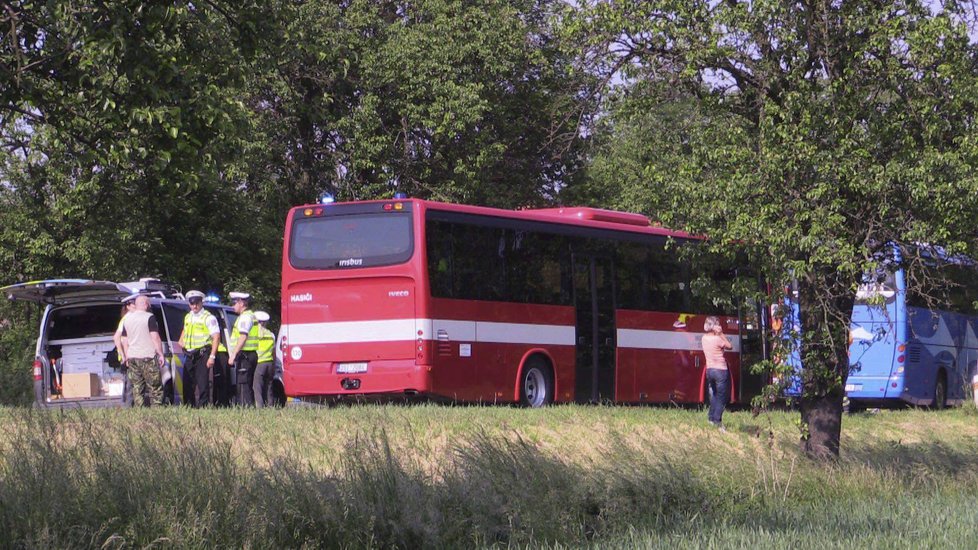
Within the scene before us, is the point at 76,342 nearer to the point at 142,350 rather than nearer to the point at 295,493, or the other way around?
the point at 142,350

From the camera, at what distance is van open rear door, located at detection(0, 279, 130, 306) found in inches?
734

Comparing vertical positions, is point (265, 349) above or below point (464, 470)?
above

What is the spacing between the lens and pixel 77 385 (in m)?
18.9

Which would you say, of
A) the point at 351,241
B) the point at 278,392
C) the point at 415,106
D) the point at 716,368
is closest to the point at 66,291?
the point at 351,241

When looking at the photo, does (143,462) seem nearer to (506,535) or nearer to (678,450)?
(506,535)

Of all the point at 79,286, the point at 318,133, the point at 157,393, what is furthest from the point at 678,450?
the point at 318,133

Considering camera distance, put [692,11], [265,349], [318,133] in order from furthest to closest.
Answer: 1. [318,133]
2. [265,349]
3. [692,11]

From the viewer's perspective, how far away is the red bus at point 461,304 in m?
19.1

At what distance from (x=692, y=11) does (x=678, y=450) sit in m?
4.94

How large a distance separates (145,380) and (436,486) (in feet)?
25.1

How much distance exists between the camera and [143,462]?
10.0 m

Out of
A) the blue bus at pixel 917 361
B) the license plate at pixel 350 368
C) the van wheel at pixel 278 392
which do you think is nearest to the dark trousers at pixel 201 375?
the license plate at pixel 350 368

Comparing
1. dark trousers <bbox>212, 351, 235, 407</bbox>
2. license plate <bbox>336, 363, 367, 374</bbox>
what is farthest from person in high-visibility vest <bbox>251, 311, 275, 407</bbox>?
license plate <bbox>336, 363, 367, 374</bbox>

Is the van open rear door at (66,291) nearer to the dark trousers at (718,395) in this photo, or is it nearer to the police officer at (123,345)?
the police officer at (123,345)
